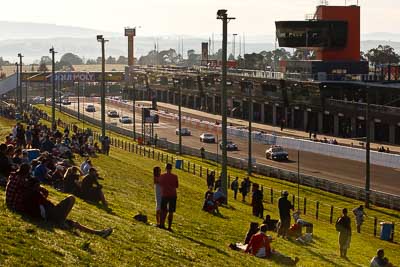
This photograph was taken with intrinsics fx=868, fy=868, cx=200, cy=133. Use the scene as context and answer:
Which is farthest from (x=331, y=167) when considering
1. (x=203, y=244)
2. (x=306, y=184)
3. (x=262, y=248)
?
(x=262, y=248)

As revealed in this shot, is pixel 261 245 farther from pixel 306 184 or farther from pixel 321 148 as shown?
pixel 321 148

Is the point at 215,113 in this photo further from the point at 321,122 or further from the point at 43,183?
the point at 43,183

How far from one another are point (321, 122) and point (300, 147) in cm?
2368

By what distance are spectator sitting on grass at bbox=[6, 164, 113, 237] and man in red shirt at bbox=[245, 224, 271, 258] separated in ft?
14.7

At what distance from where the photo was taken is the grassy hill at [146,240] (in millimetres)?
14328

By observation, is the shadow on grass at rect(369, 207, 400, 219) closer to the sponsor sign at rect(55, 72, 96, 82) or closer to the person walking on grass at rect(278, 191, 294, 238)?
the person walking on grass at rect(278, 191, 294, 238)

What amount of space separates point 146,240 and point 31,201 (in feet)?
9.08

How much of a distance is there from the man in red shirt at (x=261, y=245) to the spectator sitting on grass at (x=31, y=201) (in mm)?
4495

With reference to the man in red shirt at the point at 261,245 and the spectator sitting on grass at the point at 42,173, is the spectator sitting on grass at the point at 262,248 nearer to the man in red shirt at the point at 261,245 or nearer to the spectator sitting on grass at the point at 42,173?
the man in red shirt at the point at 261,245

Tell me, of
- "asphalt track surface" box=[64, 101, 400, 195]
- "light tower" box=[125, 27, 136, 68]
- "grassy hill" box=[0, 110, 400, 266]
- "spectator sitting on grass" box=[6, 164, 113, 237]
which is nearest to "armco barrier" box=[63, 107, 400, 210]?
"asphalt track surface" box=[64, 101, 400, 195]

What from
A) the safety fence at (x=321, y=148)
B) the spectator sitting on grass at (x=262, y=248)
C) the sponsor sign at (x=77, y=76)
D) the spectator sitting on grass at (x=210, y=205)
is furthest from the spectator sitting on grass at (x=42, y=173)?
the sponsor sign at (x=77, y=76)

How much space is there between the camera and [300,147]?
76.3 metres

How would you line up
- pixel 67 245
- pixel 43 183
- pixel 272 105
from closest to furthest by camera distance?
pixel 67 245, pixel 43 183, pixel 272 105

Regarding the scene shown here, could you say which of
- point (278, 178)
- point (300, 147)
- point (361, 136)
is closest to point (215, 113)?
point (361, 136)
